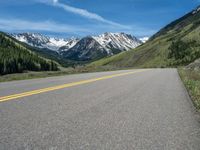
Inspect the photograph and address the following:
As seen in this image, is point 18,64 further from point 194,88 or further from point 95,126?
point 95,126

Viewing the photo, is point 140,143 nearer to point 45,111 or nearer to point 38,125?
point 38,125

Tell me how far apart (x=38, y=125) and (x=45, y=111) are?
5.58 feet

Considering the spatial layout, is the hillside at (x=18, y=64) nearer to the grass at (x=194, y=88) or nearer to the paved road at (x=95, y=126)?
the grass at (x=194, y=88)

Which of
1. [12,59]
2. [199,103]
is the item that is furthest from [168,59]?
[199,103]

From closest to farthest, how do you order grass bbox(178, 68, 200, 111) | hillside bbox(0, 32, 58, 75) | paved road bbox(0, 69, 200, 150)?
1. paved road bbox(0, 69, 200, 150)
2. grass bbox(178, 68, 200, 111)
3. hillside bbox(0, 32, 58, 75)

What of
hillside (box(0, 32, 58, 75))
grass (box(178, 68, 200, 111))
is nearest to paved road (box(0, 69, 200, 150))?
grass (box(178, 68, 200, 111))

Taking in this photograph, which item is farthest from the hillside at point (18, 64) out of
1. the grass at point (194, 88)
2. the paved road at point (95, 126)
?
the paved road at point (95, 126)

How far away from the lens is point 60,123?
6.50 metres

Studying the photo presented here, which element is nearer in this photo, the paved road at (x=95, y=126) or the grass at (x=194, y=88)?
the paved road at (x=95, y=126)

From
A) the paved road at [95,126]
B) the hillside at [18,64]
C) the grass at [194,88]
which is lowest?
the grass at [194,88]

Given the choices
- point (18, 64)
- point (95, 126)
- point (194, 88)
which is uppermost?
point (18, 64)

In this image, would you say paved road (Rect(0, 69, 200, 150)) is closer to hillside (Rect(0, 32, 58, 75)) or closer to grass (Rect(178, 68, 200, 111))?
grass (Rect(178, 68, 200, 111))

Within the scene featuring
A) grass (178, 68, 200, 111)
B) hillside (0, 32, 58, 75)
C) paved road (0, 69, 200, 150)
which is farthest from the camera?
hillside (0, 32, 58, 75)

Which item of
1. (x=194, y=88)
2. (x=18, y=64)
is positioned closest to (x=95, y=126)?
(x=194, y=88)
